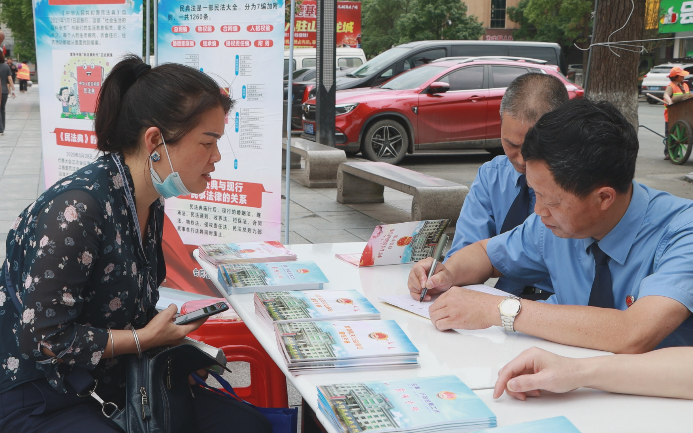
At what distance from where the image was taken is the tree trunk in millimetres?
5984

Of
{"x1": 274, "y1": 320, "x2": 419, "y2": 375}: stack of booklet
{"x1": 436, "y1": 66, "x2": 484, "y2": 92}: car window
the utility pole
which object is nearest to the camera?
{"x1": 274, "y1": 320, "x2": 419, "y2": 375}: stack of booklet

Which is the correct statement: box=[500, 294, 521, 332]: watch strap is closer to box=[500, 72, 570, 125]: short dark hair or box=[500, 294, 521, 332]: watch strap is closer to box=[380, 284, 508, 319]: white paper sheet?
box=[380, 284, 508, 319]: white paper sheet

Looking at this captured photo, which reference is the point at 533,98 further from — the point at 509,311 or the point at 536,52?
the point at 536,52

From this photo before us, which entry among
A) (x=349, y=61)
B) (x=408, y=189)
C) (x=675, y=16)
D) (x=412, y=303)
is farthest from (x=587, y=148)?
(x=349, y=61)

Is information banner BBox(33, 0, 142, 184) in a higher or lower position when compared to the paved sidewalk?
higher

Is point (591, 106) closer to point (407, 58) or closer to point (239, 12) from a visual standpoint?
point (239, 12)

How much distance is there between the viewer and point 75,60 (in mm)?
4195

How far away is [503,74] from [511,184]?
24.9 feet

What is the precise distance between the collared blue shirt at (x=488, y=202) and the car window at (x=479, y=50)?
29.9 ft

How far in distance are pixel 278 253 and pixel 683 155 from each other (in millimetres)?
9371

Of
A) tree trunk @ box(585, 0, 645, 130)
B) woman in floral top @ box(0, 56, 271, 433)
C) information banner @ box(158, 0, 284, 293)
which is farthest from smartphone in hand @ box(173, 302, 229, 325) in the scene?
tree trunk @ box(585, 0, 645, 130)

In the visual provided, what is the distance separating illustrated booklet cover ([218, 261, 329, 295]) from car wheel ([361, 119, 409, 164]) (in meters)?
7.22

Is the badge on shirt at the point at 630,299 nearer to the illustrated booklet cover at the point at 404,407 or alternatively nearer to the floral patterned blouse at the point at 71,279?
the illustrated booklet cover at the point at 404,407

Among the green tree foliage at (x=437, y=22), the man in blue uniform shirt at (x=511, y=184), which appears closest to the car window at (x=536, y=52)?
the man in blue uniform shirt at (x=511, y=184)
